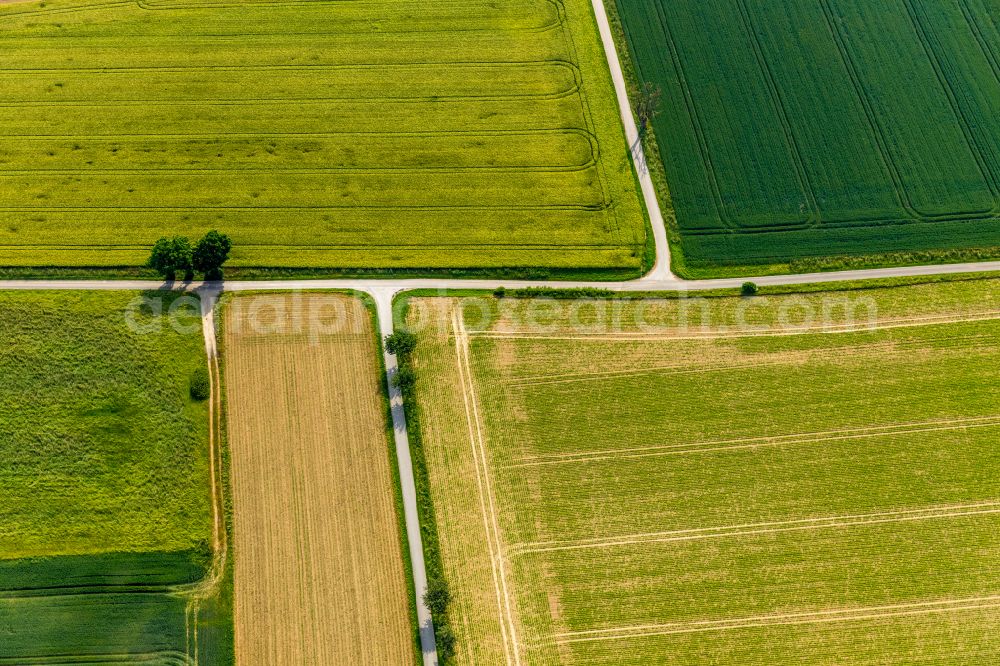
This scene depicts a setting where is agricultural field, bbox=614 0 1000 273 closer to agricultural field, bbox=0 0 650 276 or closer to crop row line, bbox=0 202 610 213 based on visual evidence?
agricultural field, bbox=0 0 650 276

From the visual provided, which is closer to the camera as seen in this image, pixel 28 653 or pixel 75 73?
pixel 28 653

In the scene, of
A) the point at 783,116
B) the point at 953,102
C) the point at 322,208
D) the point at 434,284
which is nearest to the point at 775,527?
the point at 434,284

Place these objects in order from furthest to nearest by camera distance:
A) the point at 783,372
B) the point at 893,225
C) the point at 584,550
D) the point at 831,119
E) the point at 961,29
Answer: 1. the point at 961,29
2. the point at 831,119
3. the point at 893,225
4. the point at 783,372
5. the point at 584,550

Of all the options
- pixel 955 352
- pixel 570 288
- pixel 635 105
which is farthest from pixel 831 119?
pixel 570 288

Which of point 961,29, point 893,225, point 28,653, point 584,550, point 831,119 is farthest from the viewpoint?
point 961,29

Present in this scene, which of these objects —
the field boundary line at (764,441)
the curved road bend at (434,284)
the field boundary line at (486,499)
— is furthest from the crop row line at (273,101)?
the field boundary line at (764,441)

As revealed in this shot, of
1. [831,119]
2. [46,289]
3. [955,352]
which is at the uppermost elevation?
[831,119]

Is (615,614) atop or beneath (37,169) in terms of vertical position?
beneath

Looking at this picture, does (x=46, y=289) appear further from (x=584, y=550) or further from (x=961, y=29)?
(x=961, y=29)
